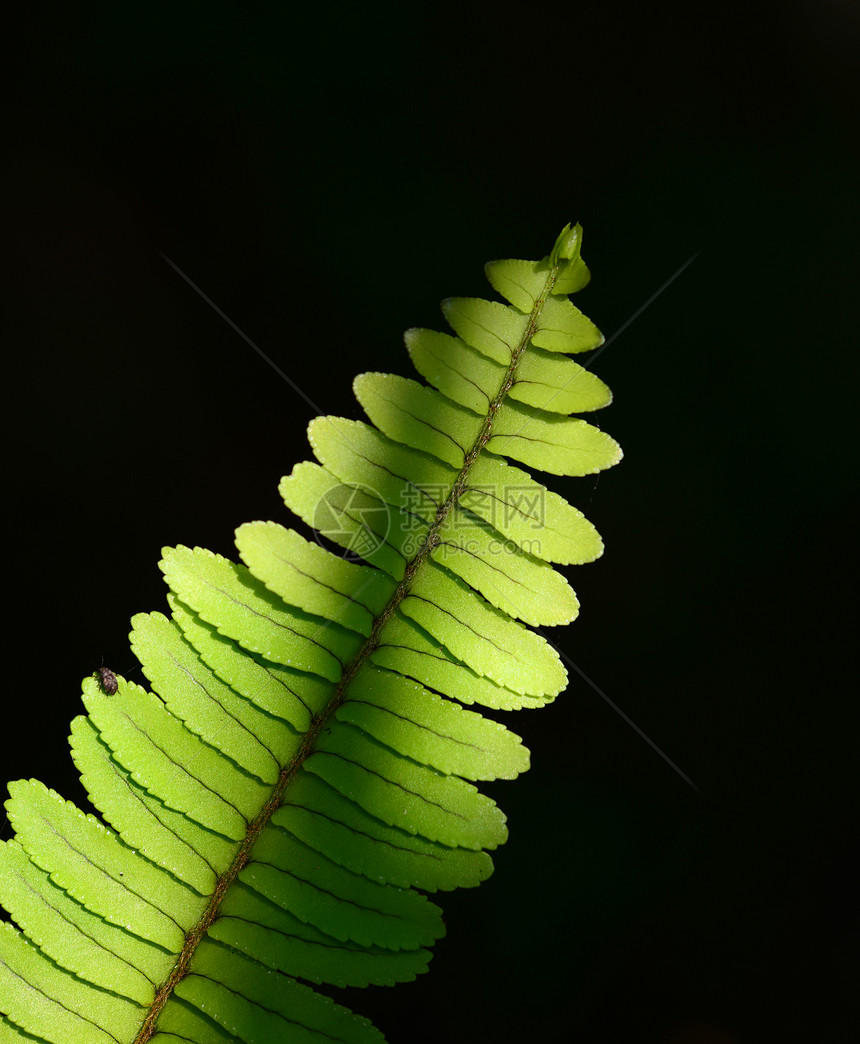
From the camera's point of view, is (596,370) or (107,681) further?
(596,370)

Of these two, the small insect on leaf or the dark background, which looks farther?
the dark background

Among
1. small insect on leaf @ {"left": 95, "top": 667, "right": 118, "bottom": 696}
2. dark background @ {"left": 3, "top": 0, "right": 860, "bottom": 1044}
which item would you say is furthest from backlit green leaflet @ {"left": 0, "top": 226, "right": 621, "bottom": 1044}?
dark background @ {"left": 3, "top": 0, "right": 860, "bottom": 1044}

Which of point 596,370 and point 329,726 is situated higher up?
point 596,370

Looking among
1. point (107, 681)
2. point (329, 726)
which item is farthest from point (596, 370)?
point (107, 681)

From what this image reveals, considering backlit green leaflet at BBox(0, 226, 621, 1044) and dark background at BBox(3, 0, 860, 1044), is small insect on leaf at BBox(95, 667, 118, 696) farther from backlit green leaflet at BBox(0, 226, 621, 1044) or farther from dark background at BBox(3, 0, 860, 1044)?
dark background at BBox(3, 0, 860, 1044)

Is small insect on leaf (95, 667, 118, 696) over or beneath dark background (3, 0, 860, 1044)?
beneath

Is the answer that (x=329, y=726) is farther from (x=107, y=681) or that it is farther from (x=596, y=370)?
(x=596, y=370)
